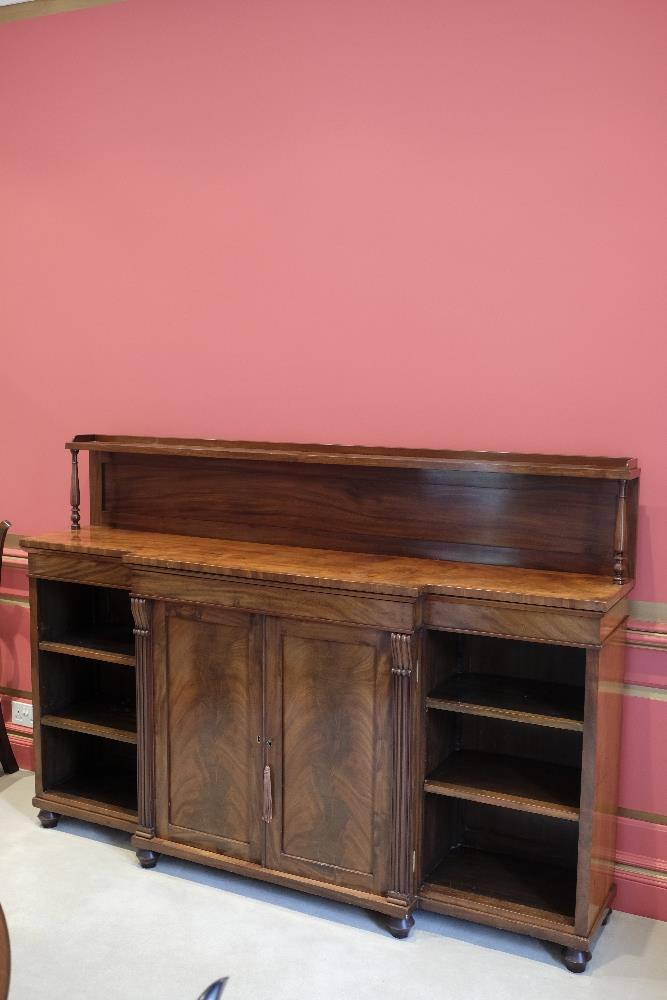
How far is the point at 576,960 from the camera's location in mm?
1559

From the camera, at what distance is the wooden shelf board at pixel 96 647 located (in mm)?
1944

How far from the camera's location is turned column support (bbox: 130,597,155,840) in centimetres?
184

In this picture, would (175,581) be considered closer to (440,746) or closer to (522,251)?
(440,746)

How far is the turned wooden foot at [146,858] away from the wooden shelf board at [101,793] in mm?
62

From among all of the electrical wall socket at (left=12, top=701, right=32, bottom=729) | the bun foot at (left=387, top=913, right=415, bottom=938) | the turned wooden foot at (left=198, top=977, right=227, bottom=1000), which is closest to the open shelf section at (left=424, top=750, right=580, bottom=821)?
the bun foot at (left=387, top=913, right=415, bottom=938)

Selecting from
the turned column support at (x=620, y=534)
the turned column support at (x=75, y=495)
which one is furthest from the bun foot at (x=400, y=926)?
the turned column support at (x=75, y=495)

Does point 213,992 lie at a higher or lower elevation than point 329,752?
higher

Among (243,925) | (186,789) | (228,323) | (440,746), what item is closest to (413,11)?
(228,323)

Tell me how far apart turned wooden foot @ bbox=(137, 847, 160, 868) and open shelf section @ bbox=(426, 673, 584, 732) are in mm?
640

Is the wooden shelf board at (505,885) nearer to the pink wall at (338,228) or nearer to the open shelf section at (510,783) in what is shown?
the open shelf section at (510,783)

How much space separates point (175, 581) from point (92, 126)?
1.06m

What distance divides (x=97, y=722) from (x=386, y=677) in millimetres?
691

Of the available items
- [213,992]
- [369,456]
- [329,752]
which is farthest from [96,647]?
[213,992]

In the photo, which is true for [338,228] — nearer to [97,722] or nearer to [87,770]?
[97,722]
